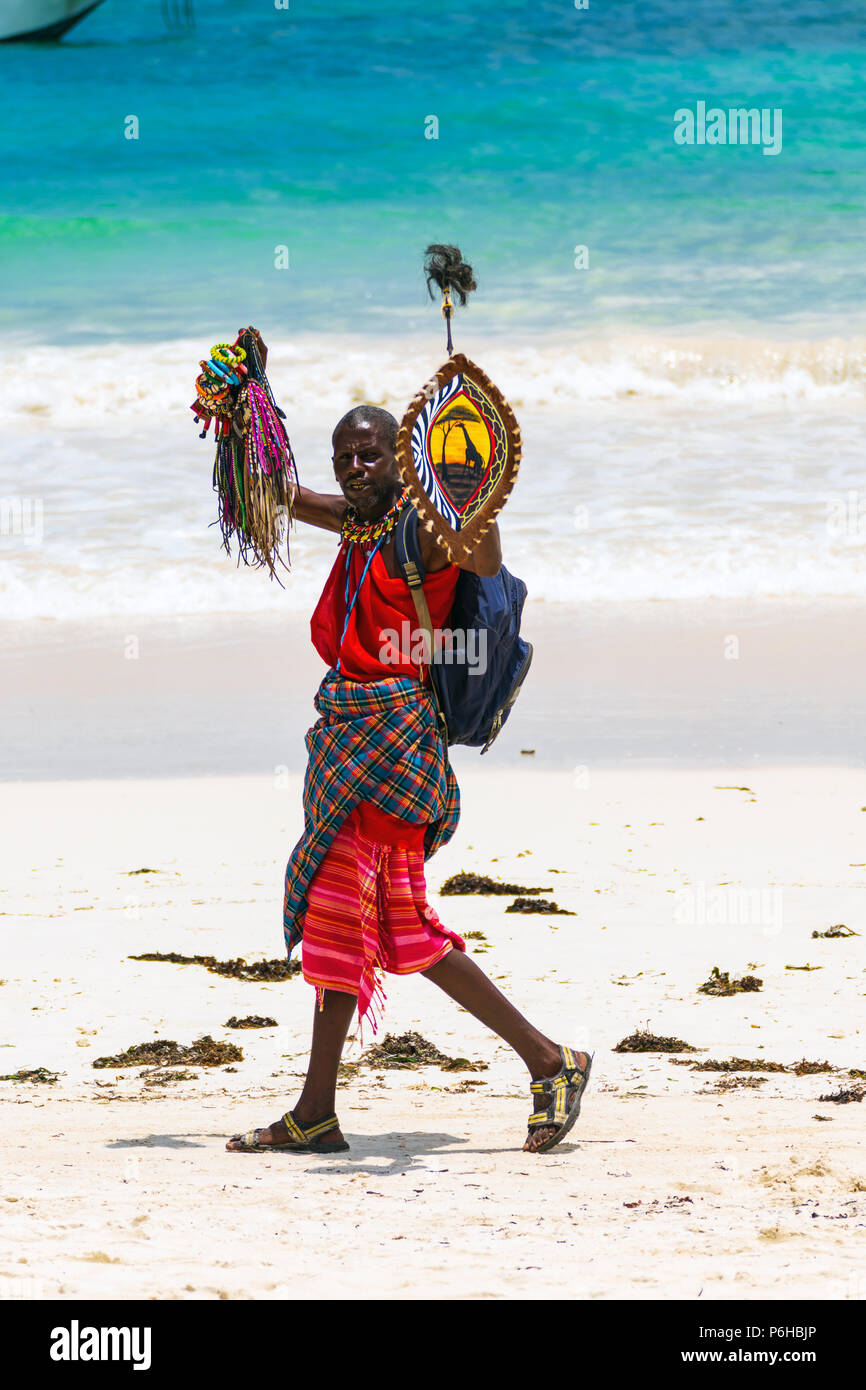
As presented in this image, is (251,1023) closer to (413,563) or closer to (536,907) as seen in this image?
(536,907)

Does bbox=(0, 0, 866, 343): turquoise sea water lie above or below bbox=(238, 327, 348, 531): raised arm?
above

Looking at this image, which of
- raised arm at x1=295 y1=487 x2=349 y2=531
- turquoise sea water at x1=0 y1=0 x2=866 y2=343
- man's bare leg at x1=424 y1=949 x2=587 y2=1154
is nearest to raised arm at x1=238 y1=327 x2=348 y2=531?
raised arm at x1=295 y1=487 x2=349 y2=531

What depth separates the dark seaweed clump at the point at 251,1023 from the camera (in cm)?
438

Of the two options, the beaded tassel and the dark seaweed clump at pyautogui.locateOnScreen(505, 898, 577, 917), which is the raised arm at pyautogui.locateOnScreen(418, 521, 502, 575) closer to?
the beaded tassel

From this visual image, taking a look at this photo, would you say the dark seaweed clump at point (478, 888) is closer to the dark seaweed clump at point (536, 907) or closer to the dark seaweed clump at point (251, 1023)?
the dark seaweed clump at point (536, 907)

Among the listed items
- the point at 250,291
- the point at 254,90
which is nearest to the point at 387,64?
the point at 254,90

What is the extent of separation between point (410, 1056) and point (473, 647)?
1.29 metres

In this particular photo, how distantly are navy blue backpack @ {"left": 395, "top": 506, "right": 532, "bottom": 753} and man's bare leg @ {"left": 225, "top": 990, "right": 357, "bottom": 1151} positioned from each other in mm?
646

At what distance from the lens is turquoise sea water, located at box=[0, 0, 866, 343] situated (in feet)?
66.8

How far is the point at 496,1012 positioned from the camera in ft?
11.5

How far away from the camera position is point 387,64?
27.9 meters

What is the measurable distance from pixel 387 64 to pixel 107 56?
531 cm

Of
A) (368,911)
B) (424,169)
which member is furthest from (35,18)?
(368,911)
